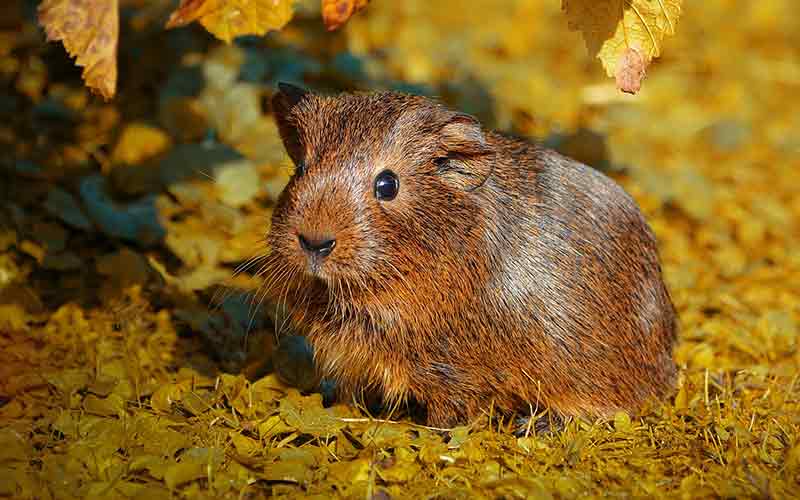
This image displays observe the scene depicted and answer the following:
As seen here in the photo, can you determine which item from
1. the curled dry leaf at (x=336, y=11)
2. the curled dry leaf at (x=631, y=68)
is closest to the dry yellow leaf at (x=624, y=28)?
the curled dry leaf at (x=631, y=68)

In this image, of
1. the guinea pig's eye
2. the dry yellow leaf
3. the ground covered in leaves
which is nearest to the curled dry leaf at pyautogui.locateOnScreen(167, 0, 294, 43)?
the guinea pig's eye

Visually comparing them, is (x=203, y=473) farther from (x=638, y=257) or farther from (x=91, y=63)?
(x=638, y=257)

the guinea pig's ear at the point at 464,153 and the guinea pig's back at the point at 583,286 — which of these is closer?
the guinea pig's ear at the point at 464,153

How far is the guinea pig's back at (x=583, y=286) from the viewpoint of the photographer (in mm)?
4055

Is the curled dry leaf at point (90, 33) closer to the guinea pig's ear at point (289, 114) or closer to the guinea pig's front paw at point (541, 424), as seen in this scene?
the guinea pig's ear at point (289, 114)

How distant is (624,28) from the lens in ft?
12.5

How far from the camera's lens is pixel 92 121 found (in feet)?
20.2

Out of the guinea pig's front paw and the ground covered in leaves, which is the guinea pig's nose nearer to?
the ground covered in leaves

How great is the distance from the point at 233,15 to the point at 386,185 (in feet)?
2.91

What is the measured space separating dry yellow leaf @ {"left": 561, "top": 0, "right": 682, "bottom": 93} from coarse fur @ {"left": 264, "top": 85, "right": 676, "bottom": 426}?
572 mm

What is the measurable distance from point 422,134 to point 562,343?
1.04 metres

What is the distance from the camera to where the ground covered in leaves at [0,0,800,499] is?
12.0ft

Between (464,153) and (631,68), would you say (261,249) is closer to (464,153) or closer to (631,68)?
(464,153)

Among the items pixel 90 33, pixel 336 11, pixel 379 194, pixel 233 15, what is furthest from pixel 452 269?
pixel 90 33
